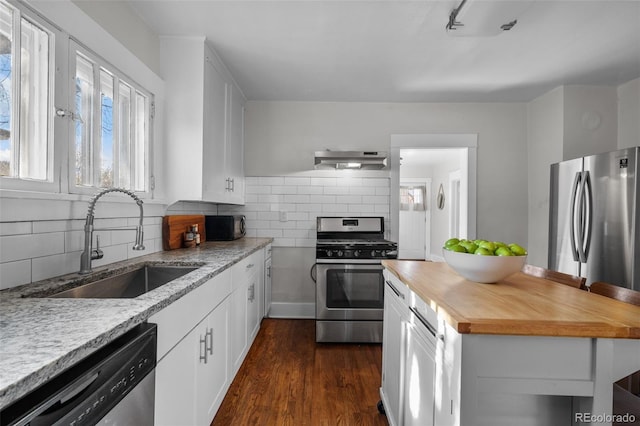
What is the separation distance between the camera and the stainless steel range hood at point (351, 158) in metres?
3.20

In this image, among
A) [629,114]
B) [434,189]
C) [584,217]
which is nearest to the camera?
[584,217]

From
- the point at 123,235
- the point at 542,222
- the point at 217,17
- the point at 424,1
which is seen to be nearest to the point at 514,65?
the point at 424,1

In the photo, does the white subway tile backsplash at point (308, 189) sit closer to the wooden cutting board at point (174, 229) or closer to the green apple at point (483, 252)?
the wooden cutting board at point (174, 229)

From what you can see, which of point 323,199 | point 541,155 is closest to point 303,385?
point 323,199

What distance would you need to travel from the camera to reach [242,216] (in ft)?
11.5

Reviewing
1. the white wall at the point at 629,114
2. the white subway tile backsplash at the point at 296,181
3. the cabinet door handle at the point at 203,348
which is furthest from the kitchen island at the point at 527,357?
Result: the white wall at the point at 629,114

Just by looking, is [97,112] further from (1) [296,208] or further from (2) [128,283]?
(1) [296,208]

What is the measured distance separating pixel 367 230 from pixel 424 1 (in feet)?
7.43

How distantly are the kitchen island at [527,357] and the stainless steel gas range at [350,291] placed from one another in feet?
5.97

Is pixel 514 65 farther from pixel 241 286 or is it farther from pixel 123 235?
pixel 123 235

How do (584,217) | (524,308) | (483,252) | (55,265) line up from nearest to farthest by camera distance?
(524,308) → (483,252) → (55,265) → (584,217)

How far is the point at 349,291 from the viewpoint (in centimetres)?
297

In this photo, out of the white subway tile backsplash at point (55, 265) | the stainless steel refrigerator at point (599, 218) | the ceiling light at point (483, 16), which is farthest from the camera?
the stainless steel refrigerator at point (599, 218)

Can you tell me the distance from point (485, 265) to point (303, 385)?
5.17 feet
